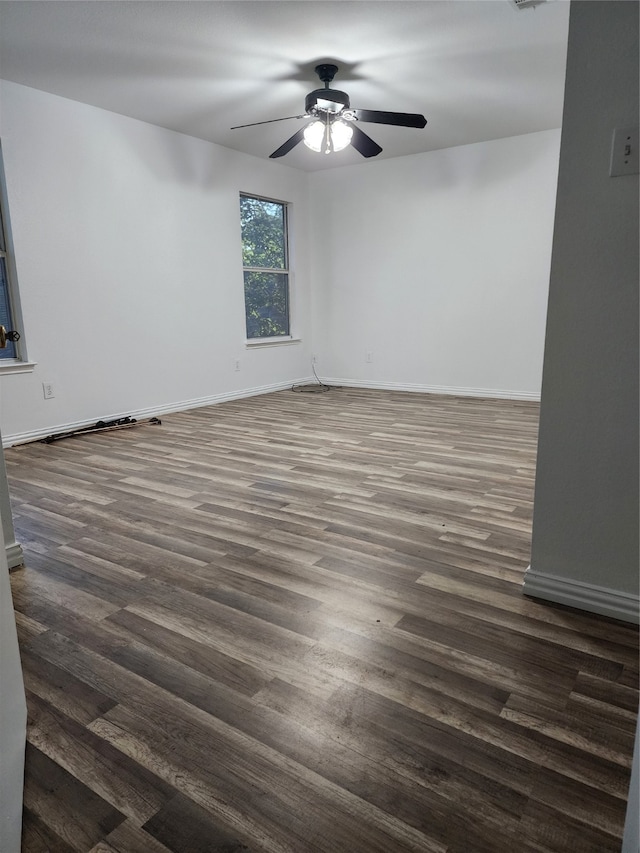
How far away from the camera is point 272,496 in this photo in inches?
112

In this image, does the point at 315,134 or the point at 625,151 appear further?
the point at 315,134

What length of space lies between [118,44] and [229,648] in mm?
Answer: 3467

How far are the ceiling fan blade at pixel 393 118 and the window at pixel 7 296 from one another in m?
2.58

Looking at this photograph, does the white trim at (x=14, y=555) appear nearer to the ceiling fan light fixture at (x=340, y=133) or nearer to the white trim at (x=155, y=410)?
the white trim at (x=155, y=410)

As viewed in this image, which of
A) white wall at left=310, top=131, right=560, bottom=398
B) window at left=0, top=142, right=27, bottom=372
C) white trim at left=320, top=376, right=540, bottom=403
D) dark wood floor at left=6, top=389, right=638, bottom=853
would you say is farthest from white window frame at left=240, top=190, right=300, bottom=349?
dark wood floor at left=6, top=389, right=638, bottom=853

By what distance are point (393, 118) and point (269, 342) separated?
307cm

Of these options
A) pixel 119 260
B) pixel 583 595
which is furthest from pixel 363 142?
pixel 583 595

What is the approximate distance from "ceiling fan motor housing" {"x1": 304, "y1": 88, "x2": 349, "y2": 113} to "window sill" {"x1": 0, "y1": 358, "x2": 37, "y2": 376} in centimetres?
272

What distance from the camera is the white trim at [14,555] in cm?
205

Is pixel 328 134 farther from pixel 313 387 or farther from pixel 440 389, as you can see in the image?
pixel 313 387

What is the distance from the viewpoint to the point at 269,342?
20.5 ft

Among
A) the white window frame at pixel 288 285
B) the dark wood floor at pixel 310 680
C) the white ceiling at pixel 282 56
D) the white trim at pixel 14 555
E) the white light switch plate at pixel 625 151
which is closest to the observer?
the dark wood floor at pixel 310 680

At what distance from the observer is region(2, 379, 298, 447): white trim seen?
4070 mm

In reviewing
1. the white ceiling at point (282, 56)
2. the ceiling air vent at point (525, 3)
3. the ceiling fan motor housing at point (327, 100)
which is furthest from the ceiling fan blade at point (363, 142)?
the ceiling air vent at point (525, 3)
